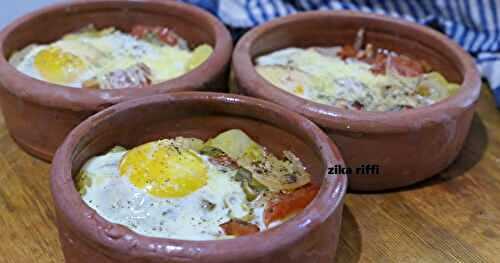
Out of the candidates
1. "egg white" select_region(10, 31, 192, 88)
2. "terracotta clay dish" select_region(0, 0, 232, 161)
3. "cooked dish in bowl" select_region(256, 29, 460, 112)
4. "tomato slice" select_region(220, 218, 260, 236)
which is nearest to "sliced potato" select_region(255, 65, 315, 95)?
"cooked dish in bowl" select_region(256, 29, 460, 112)

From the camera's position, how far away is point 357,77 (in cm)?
178

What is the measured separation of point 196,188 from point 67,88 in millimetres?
429

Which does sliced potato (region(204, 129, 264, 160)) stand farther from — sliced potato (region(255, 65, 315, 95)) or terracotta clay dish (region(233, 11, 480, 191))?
sliced potato (region(255, 65, 315, 95))

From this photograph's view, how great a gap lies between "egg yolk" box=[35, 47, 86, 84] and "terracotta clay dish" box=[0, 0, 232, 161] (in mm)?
95

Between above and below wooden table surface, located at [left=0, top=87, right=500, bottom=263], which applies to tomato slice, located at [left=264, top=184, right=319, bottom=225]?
above

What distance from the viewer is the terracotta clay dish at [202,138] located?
1056mm

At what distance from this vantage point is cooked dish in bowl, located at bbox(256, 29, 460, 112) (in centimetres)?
165

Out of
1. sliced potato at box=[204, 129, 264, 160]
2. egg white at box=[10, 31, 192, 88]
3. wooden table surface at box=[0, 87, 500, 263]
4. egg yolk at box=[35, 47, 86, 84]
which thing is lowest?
wooden table surface at box=[0, 87, 500, 263]

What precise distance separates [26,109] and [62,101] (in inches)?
4.5

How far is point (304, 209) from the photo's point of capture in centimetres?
116

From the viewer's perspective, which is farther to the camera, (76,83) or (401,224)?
(76,83)

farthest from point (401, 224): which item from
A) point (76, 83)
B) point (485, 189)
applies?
point (76, 83)

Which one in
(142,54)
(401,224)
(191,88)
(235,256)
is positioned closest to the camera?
(235,256)

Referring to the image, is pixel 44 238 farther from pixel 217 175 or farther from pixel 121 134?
pixel 217 175
